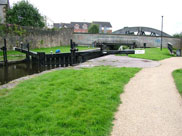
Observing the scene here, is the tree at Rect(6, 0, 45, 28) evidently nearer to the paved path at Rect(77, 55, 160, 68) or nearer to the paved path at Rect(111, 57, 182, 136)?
the paved path at Rect(77, 55, 160, 68)

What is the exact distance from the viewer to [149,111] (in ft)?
14.2

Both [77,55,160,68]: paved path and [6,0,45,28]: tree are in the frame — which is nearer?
[77,55,160,68]: paved path

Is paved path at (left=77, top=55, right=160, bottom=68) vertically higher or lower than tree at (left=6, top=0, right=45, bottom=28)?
lower

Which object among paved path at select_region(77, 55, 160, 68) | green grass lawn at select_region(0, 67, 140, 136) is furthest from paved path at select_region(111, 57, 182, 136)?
paved path at select_region(77, 55, 160, 68)

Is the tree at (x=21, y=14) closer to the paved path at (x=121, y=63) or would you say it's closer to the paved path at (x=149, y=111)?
the paved path at (x=121, y=63)

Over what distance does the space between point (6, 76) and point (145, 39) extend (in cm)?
3241

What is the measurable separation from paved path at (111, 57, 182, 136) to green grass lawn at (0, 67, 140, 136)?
0.76ft

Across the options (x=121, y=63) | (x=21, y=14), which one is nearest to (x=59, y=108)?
(x=121, y=63)

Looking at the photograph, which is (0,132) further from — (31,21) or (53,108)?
(31,21)

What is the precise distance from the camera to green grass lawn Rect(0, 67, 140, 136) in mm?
3359

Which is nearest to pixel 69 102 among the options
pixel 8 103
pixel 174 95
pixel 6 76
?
pixel 8 103

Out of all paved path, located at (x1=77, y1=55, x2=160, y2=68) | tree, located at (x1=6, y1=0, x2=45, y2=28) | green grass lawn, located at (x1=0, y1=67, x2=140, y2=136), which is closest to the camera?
green grass lawn, located at (x1=0, y1=67, x2=140, y2=136)

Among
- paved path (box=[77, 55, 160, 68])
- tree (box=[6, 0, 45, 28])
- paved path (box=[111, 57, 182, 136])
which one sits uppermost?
tree (box=[6, 0, 45, 28])

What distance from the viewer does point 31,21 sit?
3014 centimetres
